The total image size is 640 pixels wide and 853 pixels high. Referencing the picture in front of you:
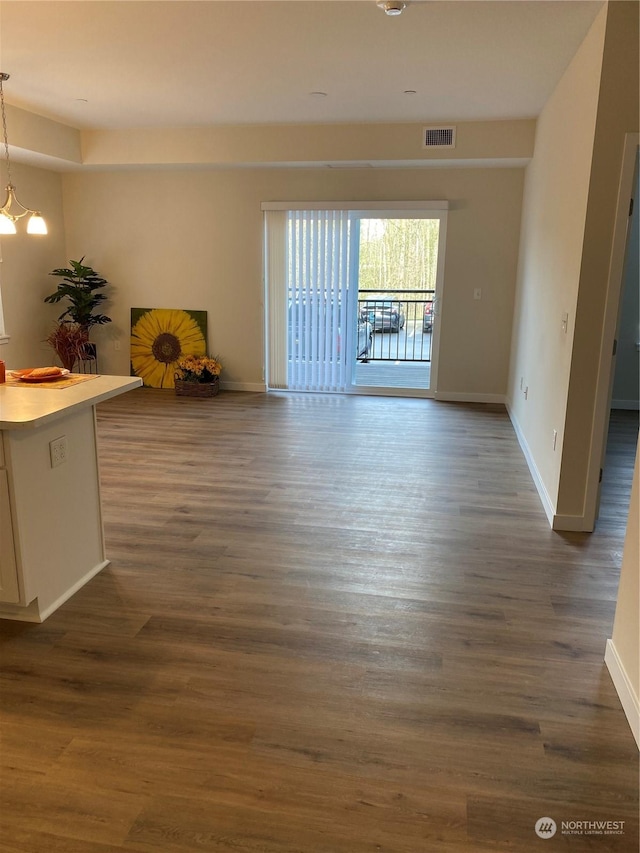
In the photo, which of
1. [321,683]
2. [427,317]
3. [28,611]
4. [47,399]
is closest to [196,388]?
[427,317]

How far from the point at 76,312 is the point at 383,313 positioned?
4.14 meters

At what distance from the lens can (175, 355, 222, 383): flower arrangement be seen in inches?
273

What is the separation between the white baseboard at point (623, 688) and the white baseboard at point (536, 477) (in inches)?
52.4

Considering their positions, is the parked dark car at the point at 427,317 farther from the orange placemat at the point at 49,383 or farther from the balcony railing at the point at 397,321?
the orange placemat at the point at 49,383

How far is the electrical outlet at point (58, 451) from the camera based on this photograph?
2.66 m

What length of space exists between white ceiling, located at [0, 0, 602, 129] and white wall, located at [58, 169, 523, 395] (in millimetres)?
948

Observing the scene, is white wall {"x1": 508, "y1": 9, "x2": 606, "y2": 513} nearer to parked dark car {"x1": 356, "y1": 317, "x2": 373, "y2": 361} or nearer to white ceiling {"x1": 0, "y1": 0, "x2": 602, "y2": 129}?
white ceiling {"x1": 0, "y1": 0, "x2": 602, "y2": 129}

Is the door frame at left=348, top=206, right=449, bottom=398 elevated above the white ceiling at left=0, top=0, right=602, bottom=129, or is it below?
below

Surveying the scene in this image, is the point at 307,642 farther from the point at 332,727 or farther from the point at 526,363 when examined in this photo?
the point at 526,363

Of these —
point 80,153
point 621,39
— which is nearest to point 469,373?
point 621,39

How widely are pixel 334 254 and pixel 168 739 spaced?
5.54m

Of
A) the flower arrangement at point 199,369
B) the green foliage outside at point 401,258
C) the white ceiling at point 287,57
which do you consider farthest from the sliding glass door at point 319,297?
the white ceiling at point 287,57

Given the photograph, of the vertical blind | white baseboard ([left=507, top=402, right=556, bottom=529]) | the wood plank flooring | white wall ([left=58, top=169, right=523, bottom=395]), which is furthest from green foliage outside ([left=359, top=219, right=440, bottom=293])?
the wood plank flooring

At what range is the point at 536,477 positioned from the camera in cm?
432
